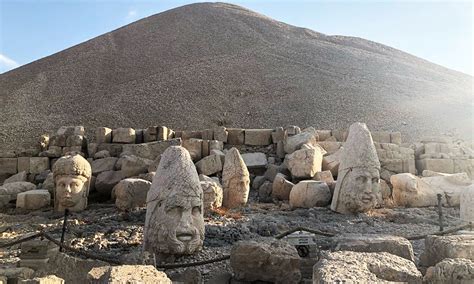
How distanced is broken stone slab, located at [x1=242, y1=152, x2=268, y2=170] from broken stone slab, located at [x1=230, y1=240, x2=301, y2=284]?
8.28 m

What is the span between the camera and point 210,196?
392 inches

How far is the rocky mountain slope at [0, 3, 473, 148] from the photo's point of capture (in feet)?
72.3

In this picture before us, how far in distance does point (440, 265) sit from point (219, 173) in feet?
29.8

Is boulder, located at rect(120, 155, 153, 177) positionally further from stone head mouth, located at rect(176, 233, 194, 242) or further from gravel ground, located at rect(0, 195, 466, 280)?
stone head mouth, located at rect(176, 233, 194, 242)

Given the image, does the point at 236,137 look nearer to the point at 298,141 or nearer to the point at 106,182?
the point at 298,141

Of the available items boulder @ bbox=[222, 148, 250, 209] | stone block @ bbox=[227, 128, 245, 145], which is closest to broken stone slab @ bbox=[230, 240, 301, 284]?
boulder @ bbox=[222, 148, 250, 209]

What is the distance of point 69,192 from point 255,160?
5387 mm

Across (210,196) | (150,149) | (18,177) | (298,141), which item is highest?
(298,141)

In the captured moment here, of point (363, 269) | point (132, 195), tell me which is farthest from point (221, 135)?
point (363, 269)

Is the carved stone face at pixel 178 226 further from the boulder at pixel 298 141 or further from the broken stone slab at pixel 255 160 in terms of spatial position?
the boulder at pixel 298 141

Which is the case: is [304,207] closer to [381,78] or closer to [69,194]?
[69,194]

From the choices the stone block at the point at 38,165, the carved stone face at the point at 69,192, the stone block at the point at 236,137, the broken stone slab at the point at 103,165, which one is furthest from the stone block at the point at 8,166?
the stone block at the point at 236,137

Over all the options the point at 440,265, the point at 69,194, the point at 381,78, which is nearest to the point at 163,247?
the point at 440,265

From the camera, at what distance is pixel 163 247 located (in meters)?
6.20
